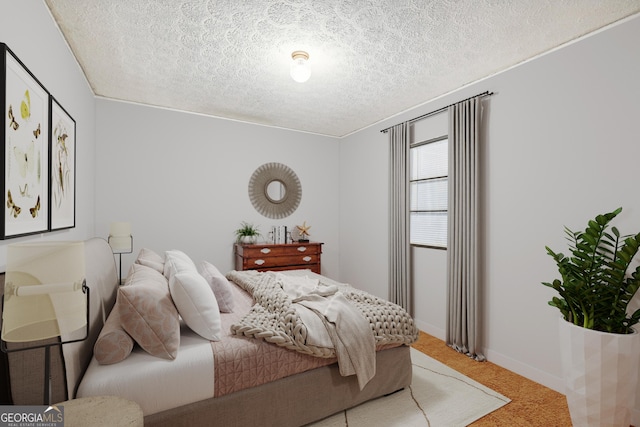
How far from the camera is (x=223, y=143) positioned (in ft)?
13.9

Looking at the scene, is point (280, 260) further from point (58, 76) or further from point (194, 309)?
point (58, 76)

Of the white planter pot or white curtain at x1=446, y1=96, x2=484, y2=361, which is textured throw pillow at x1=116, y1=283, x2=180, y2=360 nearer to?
the white planter pot

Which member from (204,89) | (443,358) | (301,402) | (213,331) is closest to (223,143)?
(204,89)

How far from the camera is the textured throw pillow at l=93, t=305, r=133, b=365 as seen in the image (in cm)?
146

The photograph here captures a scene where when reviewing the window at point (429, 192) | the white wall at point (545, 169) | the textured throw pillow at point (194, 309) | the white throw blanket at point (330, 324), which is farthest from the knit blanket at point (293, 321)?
the window at point (429, 192)

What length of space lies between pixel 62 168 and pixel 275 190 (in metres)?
2.70

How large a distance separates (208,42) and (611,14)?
9.15ft

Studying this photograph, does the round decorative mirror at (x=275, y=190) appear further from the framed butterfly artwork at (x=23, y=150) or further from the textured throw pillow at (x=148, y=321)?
the textured throw pillow at (x=148, y=321)

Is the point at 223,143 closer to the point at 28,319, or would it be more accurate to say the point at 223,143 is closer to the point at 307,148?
the point at 307,148

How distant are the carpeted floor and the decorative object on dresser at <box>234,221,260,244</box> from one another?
2.44 m

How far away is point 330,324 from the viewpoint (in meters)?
1.95

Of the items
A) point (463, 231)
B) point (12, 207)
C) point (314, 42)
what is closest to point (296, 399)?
point (12, 207)

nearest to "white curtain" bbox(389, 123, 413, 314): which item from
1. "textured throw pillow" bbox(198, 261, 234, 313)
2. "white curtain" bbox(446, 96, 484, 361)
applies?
"white curtain" bbox(446, 96, 484, 361)

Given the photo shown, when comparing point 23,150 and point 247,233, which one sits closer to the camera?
point 23,150
